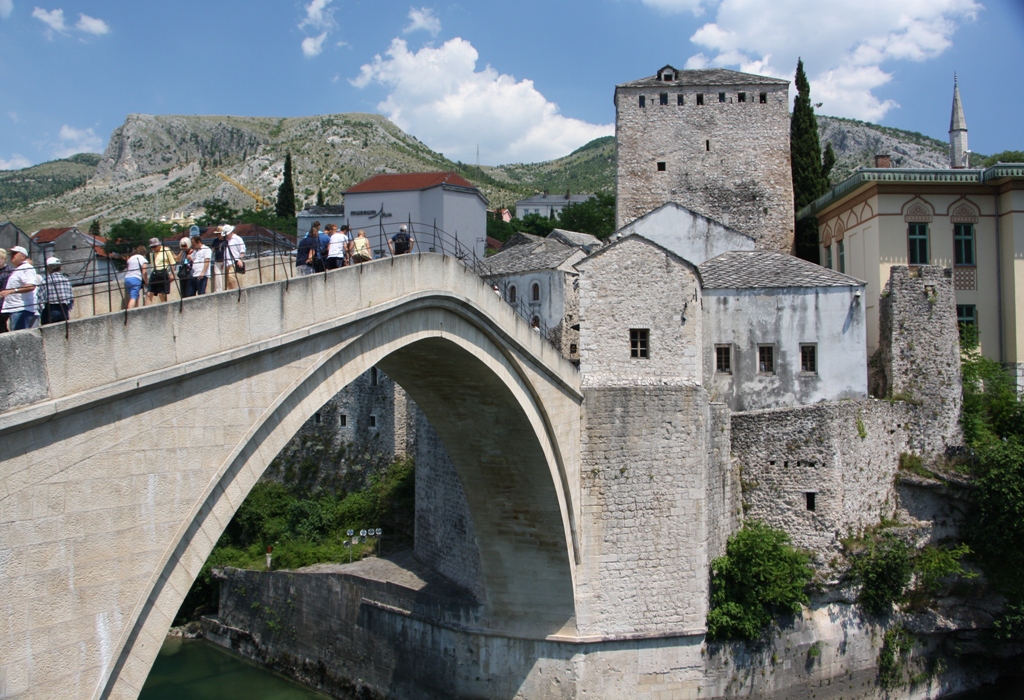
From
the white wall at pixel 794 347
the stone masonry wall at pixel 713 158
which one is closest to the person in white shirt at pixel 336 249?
the white wall at pixel 794 347

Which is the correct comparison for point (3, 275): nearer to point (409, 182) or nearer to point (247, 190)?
point (409, 182)

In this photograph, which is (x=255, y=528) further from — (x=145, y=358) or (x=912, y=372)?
(x=145, y=358)

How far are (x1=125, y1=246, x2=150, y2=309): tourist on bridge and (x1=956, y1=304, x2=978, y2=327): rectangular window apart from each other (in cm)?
2077

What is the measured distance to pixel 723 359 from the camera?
774 inches

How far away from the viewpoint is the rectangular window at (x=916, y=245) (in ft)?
73.3

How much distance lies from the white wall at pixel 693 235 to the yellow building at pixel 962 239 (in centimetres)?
340

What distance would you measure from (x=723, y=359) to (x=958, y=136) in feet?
41.2

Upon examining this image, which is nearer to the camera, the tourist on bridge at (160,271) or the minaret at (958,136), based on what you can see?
the tourist on bridge at (160,271)

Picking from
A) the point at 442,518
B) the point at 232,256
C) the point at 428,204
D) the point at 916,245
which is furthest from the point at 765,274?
the point at 428,204

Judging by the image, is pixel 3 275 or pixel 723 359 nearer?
pixel 3 275

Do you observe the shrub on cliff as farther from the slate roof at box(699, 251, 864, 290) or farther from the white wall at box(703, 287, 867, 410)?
the slate roof at box(699, 251, 864, 290)

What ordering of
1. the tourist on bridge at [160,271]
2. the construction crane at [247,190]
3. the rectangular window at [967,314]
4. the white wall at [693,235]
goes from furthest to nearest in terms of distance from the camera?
the construction crane at [247,190] → the white wall at [693,235] → the rectangular window at [967,314] → the tourist on bridge at [160,271]

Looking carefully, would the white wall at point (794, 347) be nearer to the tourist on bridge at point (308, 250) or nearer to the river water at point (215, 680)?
the river water at point (215, 680)

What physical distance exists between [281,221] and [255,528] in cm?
3424
